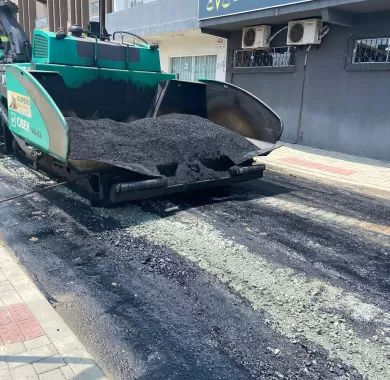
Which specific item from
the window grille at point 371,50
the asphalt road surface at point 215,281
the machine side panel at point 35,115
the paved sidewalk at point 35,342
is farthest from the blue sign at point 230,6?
the paved sidewalk at point 35,342

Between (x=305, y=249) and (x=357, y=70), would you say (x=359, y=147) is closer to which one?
(x=357, y=70)

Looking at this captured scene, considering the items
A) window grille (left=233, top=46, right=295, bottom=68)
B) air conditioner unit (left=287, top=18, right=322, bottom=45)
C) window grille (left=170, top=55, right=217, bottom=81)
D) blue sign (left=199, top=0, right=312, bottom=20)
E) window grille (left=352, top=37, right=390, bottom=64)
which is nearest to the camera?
window grille (left=352, top=37, right=390, bottom=64)

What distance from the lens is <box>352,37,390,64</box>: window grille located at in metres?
8.78

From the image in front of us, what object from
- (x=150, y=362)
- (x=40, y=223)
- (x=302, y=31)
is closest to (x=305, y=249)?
(x=150, y=362)

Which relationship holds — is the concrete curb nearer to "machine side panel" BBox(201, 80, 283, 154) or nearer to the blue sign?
"machine side panel" BBox(201, 80, 283, 154)

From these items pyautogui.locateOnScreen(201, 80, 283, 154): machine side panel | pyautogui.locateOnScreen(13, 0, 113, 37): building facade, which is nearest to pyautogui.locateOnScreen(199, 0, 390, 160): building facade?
pyautogui.locateOnScreen(201, 80, 283, 154): machine side panel

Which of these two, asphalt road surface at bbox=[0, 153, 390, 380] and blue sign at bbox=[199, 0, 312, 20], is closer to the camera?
asphalt road surface at bbox=[0, 153, 390, 380]

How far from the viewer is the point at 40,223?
15.6ft

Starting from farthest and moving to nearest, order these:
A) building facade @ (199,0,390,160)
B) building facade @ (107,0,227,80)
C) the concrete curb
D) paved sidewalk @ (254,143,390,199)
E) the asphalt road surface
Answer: building facade @ (107,0,227,80) < building facade @ (199,0,390,160) < paved sidewalk @ (254,143,390,199) < the concrete curb < the asphalt road surface

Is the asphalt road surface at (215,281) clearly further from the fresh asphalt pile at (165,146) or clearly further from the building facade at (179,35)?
the building facade at (179,35)

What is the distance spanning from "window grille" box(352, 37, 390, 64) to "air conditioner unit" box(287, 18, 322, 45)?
3.03 ft

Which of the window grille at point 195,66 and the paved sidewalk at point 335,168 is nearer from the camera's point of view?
the paved sidewalk at point 335,168

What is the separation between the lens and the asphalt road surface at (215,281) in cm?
260

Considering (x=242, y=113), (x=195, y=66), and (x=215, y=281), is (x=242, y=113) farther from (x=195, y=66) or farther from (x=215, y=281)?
(x=195, y=66)
